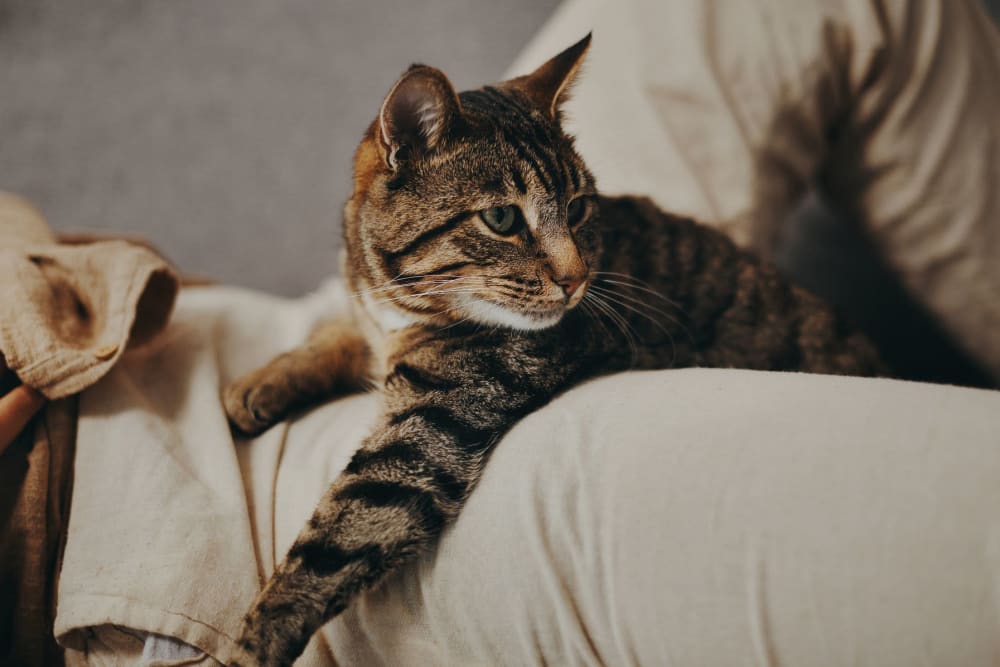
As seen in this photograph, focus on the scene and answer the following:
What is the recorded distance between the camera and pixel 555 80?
0.86 meters

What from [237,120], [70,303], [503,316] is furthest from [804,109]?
[237,120]

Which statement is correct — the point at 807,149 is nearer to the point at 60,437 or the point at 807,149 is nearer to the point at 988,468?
the point at 988,468

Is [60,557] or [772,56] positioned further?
[772,56]

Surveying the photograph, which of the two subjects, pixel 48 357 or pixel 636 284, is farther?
pixel 636 284

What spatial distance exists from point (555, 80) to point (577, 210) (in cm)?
17

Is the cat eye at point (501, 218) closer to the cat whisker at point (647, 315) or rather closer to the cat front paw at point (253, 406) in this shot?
the cat whisker at point (647, 315)

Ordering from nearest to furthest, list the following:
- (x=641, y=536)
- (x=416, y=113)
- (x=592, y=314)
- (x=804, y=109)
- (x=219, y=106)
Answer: (x=641, y=536) → (x=416, y=113) → (x=592, y=314) → (x=804, y=109) → (x=219, y=106)

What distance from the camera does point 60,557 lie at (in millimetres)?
740

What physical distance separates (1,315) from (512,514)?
2.03 feet

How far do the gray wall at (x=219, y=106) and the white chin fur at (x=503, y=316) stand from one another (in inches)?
31.9

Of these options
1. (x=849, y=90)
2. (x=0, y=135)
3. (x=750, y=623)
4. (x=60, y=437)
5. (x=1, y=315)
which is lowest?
(x=750, y=623)

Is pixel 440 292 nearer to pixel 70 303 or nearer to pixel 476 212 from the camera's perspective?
pixel 476 212

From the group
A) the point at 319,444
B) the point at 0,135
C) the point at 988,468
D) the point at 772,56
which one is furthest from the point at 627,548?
the point at 0,135

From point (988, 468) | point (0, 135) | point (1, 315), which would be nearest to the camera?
point (988, 468)
